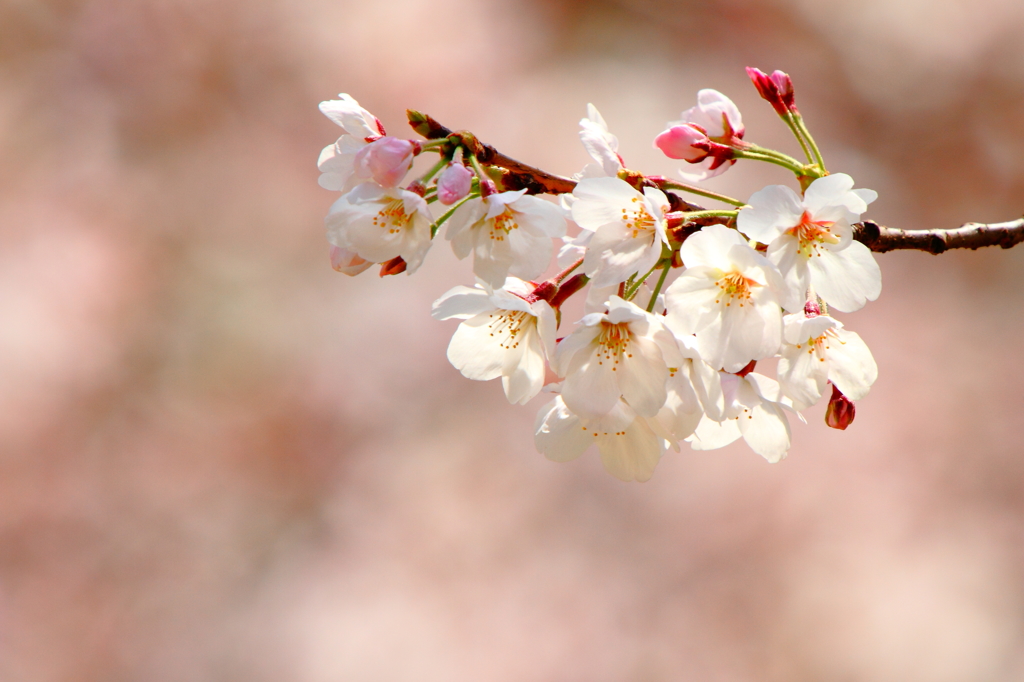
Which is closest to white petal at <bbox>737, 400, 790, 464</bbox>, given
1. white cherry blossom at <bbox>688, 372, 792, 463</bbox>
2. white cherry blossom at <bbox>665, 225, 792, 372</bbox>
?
white cherry blossom at <bbox>688, 372, 792, 463</bbox>

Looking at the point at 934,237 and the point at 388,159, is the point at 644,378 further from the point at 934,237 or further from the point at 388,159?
the point at 934,237

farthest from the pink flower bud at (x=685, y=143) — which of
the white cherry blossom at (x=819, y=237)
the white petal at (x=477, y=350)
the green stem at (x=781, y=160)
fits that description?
the white petal at (x=477, y=350)

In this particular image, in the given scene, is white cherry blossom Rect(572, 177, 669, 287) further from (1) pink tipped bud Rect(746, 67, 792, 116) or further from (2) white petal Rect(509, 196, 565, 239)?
(1) pink tipped bud Rect(746, 67, 792, 116)

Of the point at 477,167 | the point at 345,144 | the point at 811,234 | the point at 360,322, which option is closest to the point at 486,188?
the point at 477,167

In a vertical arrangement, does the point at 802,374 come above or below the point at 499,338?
below

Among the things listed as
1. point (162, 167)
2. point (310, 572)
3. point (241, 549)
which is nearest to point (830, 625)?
point (310, 572)

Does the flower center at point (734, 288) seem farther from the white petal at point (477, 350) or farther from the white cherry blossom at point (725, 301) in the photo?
the white petal at point (477, 350)
